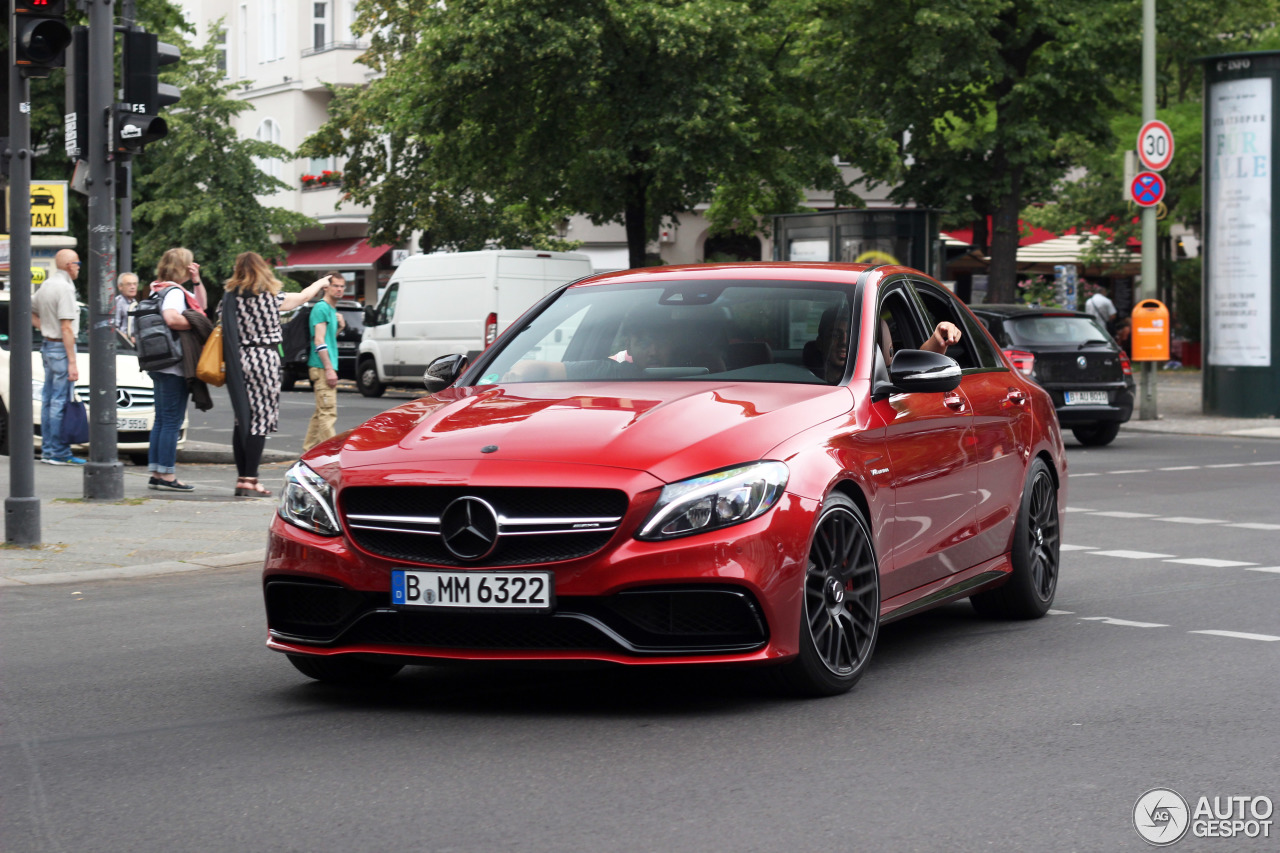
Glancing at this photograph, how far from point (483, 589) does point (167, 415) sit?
348 inches

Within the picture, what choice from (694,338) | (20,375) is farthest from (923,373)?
(20,375)

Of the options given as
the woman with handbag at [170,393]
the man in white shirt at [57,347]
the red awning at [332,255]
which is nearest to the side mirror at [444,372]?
the woman with handbag at [170,393]

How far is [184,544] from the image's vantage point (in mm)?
10555

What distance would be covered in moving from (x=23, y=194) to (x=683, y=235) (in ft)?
139

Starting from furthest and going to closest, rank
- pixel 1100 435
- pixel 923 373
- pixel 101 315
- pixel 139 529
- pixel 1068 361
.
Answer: pixel 1100 435
pixel 1068 361
pixel 101 315
pixel 139 529
pixel 923 373

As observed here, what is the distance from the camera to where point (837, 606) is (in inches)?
231

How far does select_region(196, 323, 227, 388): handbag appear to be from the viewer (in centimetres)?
1295

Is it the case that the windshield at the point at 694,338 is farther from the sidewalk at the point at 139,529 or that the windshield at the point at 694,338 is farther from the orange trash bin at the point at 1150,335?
the orange trash bin at the point at 1150,335

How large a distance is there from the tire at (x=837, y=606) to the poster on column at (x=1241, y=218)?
62.8 feet

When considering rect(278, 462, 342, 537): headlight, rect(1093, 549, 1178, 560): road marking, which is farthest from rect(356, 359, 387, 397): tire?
rect(278, 462, 342, 537): headlight

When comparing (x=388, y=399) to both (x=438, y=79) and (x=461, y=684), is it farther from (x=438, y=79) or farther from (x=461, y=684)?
(x=461, y=684)

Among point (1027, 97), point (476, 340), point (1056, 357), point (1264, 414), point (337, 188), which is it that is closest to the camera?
point (1056, 357)

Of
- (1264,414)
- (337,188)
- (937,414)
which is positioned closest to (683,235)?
(337,188)

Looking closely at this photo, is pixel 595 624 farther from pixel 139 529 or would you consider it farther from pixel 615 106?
pixel 615 106
